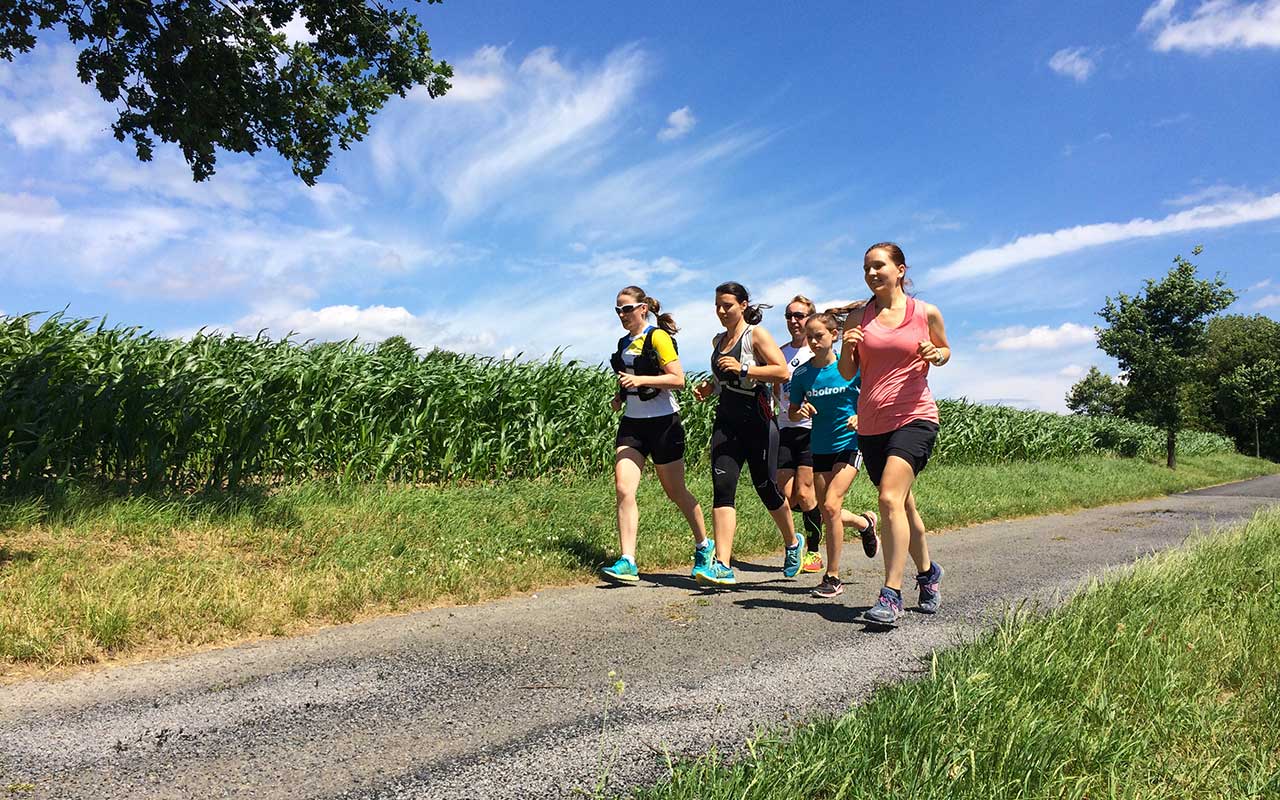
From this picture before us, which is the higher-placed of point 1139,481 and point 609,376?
point 609,376

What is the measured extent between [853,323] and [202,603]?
13.5 ft

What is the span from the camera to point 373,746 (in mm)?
2818

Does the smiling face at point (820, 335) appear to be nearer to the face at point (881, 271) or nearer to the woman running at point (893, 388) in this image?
the woman running at point (893, 388)

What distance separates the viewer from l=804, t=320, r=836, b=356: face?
19.3 ft

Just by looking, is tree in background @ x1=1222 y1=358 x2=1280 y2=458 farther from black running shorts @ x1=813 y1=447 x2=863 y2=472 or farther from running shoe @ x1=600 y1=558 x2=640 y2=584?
running shoe @ x1=600 y1=558 x2=640 y2=584

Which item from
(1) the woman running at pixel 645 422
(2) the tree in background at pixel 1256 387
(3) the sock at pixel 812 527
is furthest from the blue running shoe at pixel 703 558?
(2) the tree in background at pixel 1256 387

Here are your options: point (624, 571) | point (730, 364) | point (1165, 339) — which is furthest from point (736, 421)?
point (1165, 339)

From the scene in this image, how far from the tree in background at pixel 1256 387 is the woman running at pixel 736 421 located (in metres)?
68.0

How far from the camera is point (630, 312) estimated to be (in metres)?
5.91

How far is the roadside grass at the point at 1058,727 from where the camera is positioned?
2416mm

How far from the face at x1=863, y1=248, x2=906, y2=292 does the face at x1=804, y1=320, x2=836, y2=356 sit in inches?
45.0

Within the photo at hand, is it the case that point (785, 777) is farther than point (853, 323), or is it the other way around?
point (853, 323)

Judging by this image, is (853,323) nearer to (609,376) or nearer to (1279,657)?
(1279,657)

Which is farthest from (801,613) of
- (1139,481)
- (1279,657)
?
(1139,481)
